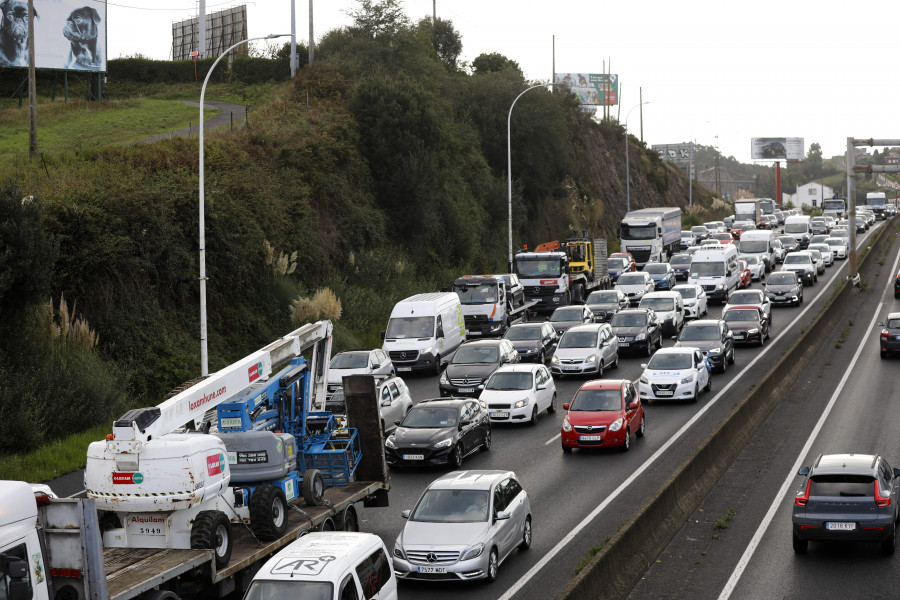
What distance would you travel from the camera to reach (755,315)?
37.9m

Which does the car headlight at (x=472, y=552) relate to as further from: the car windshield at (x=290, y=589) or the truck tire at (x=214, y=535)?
the car windshield at (x=290, y=589)

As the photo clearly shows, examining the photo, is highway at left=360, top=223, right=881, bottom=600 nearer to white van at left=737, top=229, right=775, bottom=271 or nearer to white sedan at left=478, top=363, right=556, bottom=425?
white sedan at left=478, top=363, right=556, bottom=425

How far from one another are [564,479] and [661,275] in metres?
31.8

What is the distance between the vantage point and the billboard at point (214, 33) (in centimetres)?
6488

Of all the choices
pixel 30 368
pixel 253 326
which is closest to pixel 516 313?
pixel 253 326

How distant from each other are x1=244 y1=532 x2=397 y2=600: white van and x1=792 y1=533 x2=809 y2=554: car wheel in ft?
23.0

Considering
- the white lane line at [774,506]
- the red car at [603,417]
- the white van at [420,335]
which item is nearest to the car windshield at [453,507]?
the white lane line at [774,506]

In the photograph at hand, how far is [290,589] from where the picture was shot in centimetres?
1160

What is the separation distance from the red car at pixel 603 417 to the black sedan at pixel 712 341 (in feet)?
27.6

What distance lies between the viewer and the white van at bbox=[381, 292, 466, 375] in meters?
33.7

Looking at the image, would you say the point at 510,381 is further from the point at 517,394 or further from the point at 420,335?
the point at 420,335

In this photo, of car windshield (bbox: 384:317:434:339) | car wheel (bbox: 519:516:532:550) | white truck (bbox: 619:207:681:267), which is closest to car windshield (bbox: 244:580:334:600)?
car wheel (bbox: 519:516:532:550)

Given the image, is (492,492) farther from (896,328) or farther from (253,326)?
(896,328)

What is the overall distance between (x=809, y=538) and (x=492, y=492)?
4.99 m
